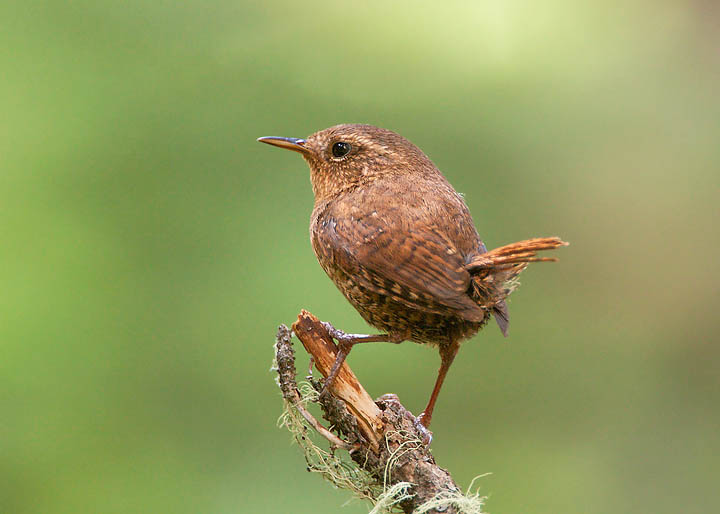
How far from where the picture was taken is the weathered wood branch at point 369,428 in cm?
219

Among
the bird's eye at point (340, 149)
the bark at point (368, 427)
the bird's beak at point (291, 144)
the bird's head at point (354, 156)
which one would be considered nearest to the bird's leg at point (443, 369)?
the bark at point (368, 427)

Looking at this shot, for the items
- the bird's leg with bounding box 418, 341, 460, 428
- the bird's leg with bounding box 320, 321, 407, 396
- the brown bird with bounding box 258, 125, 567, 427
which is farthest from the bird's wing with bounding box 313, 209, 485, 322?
the bird's leg with bounding box 418, 341, 460, 428

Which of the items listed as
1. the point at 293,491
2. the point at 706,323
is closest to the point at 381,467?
the point at 293,491

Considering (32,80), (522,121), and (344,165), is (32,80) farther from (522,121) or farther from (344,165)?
(522,121)

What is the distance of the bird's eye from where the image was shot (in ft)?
9.31

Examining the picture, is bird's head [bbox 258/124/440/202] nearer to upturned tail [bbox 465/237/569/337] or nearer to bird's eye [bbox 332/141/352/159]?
bird's eye [bbox 332/141/352/159]

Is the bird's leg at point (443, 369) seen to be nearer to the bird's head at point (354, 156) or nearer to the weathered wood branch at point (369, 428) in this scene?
the weathered wood branch at point (369, 428)

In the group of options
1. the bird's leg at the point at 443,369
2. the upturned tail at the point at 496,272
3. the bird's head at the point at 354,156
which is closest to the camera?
the upturned tail at the point at 496,272

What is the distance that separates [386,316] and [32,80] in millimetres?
2889

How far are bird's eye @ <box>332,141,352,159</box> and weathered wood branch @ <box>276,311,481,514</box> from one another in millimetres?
719

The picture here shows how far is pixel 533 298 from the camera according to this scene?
15.6 ft

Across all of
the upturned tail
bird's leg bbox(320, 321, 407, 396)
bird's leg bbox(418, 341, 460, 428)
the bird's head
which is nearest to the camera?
the upturned tail

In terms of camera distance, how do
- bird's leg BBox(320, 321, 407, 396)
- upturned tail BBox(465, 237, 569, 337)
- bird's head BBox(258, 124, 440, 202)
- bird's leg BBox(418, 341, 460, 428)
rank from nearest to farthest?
upturned tail BBox(465, 237, 569, 337) < bird's leg BBox(320, 321, 407, 396) < bird's leg BBox(418, 341, 460, 428) < bird's head BBox(258, 124, 440, 202)

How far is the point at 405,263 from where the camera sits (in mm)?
2279
